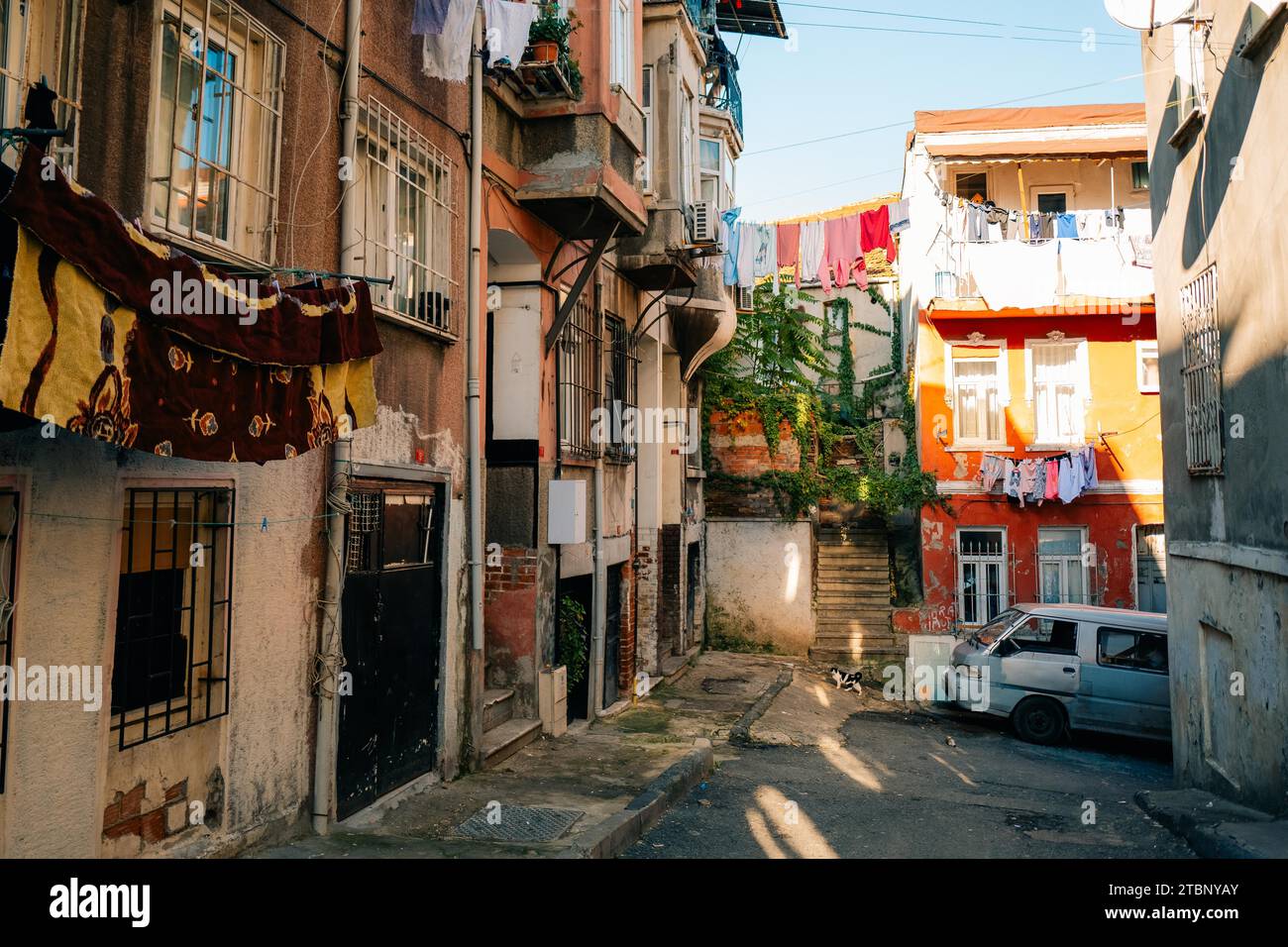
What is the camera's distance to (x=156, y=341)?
A: 4734 millimetres

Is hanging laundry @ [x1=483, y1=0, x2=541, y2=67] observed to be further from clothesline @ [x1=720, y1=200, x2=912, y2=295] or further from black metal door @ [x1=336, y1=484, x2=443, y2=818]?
clothesline @ [x1=720, y1=200, x2=912, y2=295]

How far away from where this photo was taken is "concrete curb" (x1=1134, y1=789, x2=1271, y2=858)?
6.84 metres

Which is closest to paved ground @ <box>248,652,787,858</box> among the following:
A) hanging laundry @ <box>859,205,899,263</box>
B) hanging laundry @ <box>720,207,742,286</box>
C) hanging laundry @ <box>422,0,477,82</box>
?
hanging laundry @ <box>422,0,477,82</box>

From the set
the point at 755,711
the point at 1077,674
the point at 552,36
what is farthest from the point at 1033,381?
the point at 552,36

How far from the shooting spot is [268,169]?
6660 millimetres

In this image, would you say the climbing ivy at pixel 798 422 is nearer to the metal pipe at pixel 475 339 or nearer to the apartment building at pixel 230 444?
the metal pipe at pixel 475 339

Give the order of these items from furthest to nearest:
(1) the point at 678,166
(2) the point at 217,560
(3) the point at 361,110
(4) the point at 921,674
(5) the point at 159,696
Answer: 1. (4) the point at 921,674
2. (1) the point at 678,166
3. (3) the point at 361,110
4. (2) the point at 217,560
5. (5) the point at 159,696

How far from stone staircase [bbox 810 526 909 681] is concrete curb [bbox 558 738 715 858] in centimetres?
831

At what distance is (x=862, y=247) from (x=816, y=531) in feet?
19.4

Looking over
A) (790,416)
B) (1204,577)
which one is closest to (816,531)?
(790,416)

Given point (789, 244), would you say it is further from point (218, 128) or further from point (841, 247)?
point (218, 128)

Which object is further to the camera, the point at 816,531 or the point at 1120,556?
the point at 816,531

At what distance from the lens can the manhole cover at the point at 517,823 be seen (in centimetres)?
752

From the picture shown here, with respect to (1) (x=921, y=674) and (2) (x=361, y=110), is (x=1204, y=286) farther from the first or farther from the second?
(1) (x=921, y=674)
